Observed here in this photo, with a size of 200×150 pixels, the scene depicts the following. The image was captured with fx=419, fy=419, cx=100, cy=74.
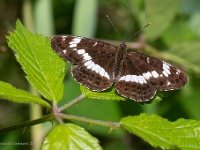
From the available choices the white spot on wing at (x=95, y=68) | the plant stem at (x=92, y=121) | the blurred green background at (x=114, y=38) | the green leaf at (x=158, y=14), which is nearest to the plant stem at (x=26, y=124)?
the plant stem at (x=92, y=121)

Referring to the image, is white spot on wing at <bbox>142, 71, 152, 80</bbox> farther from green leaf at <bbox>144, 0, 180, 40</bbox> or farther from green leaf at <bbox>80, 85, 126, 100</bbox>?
green leaf at <bbox>144, 0, 180, 40</bbox>

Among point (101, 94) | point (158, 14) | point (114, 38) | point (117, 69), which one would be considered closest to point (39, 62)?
point (101, 94)

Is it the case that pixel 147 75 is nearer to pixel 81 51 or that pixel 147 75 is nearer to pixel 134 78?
pixel 134 78

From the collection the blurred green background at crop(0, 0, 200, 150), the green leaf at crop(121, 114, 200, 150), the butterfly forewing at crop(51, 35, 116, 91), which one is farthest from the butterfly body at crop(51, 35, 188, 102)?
the blurred green background at crop(0, 0, 200, 150)

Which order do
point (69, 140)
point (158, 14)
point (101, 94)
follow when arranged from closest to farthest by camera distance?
point (69, 140)
point (101, 94)
point (158, 14)

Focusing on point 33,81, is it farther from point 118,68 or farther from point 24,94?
point 118,68

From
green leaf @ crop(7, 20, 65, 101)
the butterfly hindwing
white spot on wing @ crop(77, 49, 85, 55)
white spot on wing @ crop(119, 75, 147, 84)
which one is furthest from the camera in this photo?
white spot on wing @ crop(77, 49, 85, 55)

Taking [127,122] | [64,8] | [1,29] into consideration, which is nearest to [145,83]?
[127,122]
